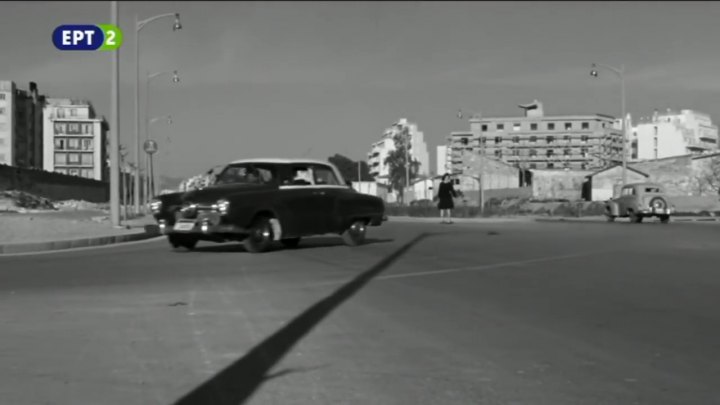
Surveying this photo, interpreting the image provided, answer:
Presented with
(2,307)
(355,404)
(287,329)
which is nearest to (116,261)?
(2,307)

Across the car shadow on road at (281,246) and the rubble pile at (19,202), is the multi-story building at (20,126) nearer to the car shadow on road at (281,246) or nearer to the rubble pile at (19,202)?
the rubble pile at (19,202)

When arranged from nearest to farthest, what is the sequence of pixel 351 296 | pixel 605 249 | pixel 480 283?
pixel 351 296 < pixel 480 283 < pixel 605 249

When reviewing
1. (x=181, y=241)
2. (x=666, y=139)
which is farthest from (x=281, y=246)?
(x=666, y=139)

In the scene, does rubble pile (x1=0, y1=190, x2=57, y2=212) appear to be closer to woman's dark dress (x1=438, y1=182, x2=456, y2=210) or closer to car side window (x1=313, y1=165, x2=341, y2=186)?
woman's dark dress (x1=438, y1=182, x2=456, y2=210)

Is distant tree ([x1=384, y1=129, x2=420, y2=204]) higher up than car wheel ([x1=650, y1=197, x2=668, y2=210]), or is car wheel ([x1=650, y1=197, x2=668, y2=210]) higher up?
distant tree ([x1=384, y1=129, x2=420, y2=204])

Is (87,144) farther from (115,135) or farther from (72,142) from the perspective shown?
(115,135)

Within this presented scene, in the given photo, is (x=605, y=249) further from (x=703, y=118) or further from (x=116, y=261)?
(x=703, y=118)

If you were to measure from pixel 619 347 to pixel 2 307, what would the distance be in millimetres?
5512

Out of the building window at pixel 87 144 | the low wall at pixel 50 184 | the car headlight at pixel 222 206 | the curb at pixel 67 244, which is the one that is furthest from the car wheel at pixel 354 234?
the building window at pixel 87 144

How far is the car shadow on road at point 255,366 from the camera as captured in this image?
4594 mm

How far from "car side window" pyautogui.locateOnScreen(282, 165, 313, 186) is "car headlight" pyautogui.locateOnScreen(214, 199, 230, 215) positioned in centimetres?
145

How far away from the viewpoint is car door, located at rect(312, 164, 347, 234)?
16688 millimetres

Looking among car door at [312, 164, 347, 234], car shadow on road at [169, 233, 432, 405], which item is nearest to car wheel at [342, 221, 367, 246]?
car door at [312, 164, 347, 234]

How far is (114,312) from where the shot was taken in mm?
7844
